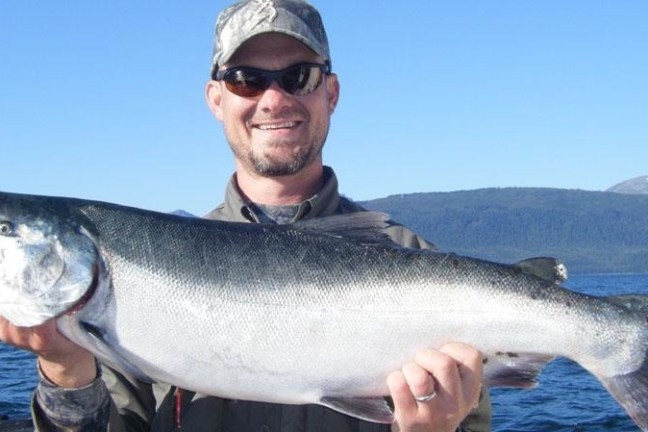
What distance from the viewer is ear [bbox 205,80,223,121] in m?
5.93

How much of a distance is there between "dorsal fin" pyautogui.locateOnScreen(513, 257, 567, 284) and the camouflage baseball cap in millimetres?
2125

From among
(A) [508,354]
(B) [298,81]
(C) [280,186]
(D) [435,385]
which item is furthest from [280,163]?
A: (A) [508,354]

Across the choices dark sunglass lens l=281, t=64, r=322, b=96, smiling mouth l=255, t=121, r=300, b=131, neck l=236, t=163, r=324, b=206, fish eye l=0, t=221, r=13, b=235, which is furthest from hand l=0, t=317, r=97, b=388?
dark sunglass lens l=281, t=64, r=322, b=96

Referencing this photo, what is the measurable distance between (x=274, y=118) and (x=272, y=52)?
54 centimetres

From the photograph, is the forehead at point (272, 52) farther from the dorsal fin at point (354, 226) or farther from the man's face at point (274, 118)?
the dorsal fin at point (354, 226)

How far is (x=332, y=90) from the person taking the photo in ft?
20.0

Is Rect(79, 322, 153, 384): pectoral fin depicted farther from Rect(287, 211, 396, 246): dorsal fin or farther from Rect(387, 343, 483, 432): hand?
Rect(387, 343, 483, 432): hand

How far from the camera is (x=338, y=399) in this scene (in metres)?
4.52

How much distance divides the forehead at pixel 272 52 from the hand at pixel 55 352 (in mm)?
2265

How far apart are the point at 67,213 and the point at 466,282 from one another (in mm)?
2360

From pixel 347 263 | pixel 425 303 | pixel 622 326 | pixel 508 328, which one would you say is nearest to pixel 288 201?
pixel 347 263

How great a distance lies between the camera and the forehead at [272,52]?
5.68m

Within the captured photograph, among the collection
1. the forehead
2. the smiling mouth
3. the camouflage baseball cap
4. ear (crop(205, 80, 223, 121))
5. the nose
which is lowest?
the smiling mouth

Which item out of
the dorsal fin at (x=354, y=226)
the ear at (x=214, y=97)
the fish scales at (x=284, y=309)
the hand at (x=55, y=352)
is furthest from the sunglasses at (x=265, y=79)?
the hand at (x=55, y=352)
